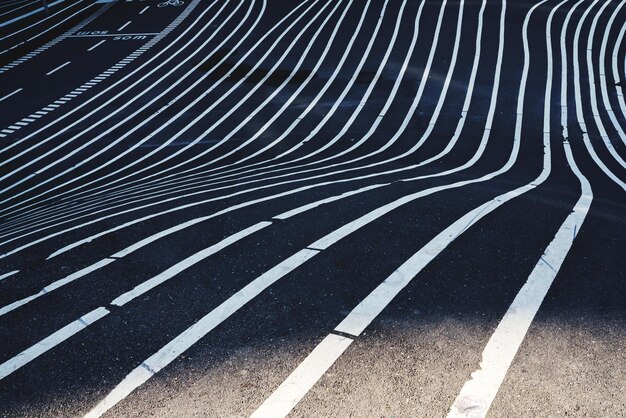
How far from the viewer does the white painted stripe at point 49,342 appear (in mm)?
4827

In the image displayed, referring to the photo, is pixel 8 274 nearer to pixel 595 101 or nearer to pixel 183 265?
pixel 183 265

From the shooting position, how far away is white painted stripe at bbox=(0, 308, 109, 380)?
4.83 m

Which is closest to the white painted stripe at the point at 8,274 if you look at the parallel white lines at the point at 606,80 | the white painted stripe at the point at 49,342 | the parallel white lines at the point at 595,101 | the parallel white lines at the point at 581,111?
the white painted stripe at the point at 49,342

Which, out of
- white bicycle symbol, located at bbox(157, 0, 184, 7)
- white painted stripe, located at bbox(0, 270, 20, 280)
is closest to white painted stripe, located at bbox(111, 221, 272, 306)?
white painted stripe, located at bbox(0, 270, 20, 280)

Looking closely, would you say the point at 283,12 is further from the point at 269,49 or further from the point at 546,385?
the point at 546,385

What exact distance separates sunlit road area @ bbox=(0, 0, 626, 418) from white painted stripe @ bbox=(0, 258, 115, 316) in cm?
5

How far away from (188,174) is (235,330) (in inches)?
406

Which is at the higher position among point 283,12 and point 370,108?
point 283,12

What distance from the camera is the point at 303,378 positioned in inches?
171

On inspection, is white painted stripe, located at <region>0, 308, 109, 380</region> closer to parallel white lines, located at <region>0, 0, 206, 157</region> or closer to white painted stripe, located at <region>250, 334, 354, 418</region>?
white painted stripe, located at <region>250, 334, 354, 418</region>

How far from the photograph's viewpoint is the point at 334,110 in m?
18.7

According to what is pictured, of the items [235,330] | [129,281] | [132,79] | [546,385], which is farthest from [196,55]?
[546,385]

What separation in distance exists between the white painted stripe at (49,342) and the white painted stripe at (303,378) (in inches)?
87.6

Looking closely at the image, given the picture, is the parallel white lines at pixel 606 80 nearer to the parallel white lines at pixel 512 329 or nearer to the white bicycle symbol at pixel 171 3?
the parallel white lines at pixel 512 329
